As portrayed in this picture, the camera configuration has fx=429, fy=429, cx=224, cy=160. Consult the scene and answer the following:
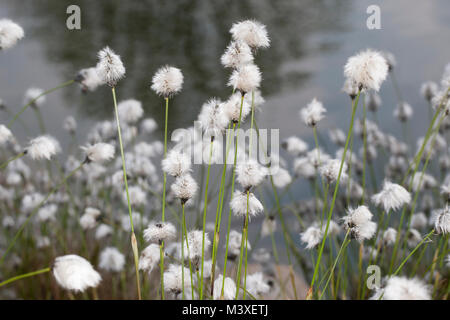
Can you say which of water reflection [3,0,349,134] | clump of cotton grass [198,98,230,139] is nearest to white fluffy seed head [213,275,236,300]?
clump of cotton grass [198,98,230,139]

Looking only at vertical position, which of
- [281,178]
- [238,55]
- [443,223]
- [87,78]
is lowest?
[443,223]

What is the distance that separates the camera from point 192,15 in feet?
20.3

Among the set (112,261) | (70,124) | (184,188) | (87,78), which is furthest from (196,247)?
(70,124)

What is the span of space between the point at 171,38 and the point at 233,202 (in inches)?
210

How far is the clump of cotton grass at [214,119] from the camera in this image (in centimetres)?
113

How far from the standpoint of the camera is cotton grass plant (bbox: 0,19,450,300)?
1104 millimetres

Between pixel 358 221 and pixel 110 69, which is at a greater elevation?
pixel 110 69

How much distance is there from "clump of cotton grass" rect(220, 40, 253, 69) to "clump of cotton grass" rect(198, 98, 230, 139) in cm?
11

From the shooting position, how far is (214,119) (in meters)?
1.15

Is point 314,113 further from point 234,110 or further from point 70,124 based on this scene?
point 70,124

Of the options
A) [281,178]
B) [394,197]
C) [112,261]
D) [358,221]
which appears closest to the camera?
[358,221]

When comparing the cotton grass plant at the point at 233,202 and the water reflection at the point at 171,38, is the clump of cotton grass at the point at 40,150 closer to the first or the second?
the cotton grass plant at the point at 233,202

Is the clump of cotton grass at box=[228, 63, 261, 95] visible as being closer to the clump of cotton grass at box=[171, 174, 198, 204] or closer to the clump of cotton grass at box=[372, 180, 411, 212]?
the clump of cotton grass at box=[171, 174, 198, 204]

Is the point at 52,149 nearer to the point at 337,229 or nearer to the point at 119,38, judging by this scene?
the point at 337,229
